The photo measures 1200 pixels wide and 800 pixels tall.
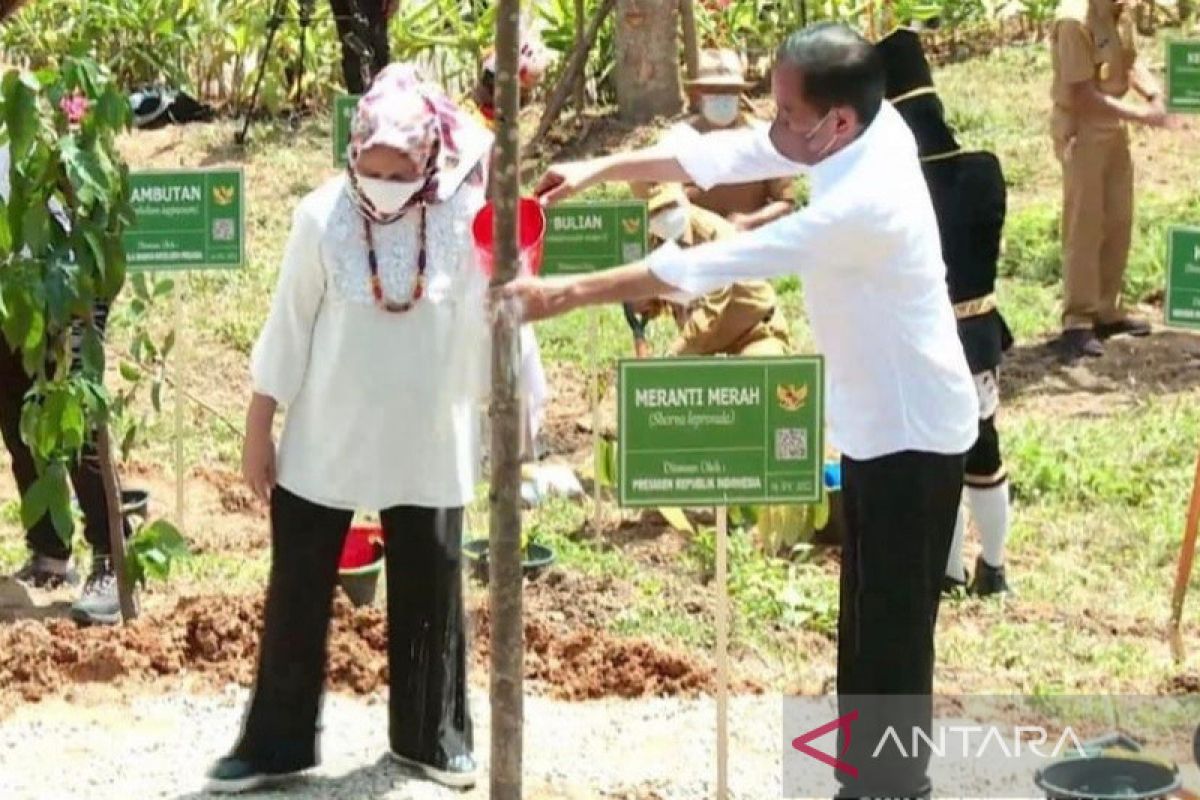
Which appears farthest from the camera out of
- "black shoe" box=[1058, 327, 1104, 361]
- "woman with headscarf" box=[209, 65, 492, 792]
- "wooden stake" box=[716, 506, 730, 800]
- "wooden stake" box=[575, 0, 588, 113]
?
"wooden stake" box=[575, 0, 588, 113]

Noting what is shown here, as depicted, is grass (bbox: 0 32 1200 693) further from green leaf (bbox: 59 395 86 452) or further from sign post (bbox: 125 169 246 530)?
green leaf (bbox: 59 395 86 452)

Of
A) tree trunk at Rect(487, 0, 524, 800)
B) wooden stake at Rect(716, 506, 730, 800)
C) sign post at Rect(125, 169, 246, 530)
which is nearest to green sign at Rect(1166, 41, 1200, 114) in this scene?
sign post at Rect(125, 169, 246, 530)

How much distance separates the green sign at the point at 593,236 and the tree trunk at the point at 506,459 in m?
3.25

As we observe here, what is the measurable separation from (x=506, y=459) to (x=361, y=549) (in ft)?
9.22

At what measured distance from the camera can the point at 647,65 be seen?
14.3m

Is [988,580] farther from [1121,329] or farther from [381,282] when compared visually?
[1121,329]

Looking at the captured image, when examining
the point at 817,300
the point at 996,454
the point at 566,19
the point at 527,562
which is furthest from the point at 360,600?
the point at 566,19

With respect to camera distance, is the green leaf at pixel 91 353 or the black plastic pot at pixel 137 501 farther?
the black plastic pot at pixel 137 501

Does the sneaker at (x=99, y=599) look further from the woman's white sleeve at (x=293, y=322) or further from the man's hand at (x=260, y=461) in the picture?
the woman's white sleeve at (x=293, y=322)

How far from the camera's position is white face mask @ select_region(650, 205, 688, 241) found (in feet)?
26.7

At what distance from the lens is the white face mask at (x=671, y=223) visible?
812cm

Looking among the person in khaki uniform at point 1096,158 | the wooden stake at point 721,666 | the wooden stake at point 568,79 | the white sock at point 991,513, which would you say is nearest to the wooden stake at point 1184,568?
the white sock at point 991,513

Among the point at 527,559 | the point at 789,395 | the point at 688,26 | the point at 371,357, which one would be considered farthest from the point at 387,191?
the point at 688,26

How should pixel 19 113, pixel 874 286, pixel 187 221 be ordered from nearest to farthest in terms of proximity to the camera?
pixel 874 286
pixel 19 113
pixel 187 221
